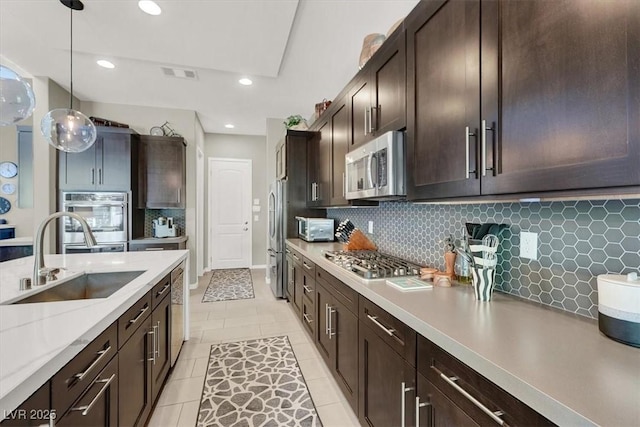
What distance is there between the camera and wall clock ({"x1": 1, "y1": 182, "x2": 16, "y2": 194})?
5246 mm

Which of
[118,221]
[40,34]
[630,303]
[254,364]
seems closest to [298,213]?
[254,364]

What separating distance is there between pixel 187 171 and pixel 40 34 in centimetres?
234

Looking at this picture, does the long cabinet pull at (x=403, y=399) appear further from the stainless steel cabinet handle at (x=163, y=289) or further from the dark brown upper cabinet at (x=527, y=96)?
the stainless steel cabinet handle at (x=163, y=289)

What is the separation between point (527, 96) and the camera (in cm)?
98

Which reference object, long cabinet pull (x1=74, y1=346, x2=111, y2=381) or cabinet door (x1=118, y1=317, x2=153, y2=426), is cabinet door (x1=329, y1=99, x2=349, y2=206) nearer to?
cabinet door (x1=118, y1=317, x2=153, y2=426)

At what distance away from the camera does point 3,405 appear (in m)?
0.64

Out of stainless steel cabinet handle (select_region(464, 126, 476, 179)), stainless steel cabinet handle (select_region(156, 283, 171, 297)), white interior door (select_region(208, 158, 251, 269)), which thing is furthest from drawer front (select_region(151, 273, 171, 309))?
white interior door (select_region(208, 158, 251, 269))

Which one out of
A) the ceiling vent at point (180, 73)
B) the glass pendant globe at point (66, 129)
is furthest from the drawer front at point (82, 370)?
the ceiling vent at point (180, 73)

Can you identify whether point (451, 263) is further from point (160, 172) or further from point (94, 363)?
point (160, 172)

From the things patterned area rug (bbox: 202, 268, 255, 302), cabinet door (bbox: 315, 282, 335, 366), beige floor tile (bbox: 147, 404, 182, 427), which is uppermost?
cabinet door (bbox: 315, 282, 335, 366)

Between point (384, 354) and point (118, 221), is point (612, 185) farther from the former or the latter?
point (118, 221)

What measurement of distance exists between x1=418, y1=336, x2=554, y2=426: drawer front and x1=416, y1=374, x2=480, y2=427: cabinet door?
0.02m

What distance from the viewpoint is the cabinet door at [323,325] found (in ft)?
7.27

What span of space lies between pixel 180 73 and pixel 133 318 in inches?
120
